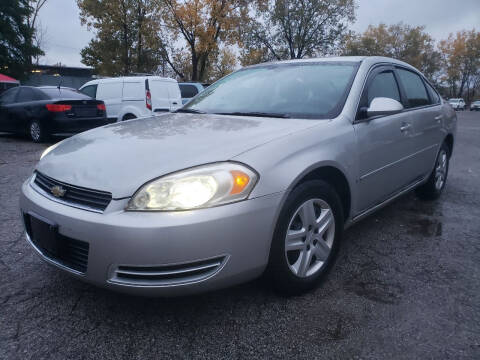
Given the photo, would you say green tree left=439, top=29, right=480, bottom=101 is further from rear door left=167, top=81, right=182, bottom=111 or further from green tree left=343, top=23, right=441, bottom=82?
rear door left=167, top=81, right=182, bottom=111

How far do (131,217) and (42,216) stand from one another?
591 millimetres

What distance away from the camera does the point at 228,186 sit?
1.78 meters

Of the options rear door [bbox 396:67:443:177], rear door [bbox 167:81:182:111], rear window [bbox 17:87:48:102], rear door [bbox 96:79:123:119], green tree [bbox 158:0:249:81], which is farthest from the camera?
green tree [bbox 158:0:249:81]

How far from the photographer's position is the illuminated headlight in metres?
1.72

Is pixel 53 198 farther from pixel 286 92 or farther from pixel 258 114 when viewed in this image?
pixel 286 92

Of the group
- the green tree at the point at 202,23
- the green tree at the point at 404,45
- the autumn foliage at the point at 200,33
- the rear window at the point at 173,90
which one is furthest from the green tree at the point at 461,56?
the rear window at the point at 173,90

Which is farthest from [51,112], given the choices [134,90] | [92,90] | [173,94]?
[173,94]

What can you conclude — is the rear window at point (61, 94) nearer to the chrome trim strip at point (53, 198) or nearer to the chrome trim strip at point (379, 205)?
the chrome trim strip at point (53, 198)

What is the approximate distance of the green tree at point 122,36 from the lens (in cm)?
2381

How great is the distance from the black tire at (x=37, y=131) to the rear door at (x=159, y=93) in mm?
2533

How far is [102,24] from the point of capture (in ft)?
80.4

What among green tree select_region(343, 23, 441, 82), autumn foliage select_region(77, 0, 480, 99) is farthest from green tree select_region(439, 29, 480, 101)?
autumn foliage select_region(77, 0, 480, 99)

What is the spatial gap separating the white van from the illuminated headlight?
7.88 m

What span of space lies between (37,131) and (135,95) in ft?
8.03
